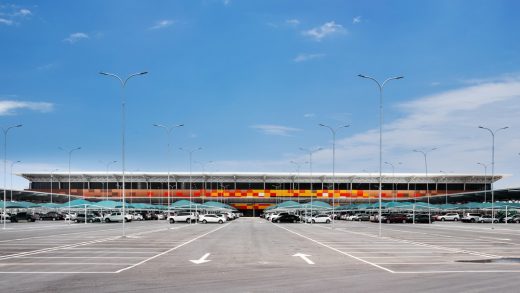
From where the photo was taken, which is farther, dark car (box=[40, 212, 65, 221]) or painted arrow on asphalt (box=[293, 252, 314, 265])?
dark car (box=[40, 212, 65, 221])

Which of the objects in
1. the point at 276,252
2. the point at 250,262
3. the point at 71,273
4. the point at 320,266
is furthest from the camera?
the point at 276,252

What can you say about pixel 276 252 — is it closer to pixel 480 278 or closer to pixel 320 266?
pixel 320 266

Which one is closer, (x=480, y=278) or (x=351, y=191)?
(x=480, y=278)

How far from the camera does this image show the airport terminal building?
506 ft

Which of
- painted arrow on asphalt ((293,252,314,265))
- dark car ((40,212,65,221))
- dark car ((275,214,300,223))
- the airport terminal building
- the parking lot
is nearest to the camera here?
the parking lot

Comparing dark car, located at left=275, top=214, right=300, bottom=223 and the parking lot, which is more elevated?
the parking lot

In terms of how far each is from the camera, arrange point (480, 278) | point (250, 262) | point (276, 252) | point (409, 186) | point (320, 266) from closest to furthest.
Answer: point (480, 278), point (320, 266), point (250, 262), point (276, 252), point (409, 186)

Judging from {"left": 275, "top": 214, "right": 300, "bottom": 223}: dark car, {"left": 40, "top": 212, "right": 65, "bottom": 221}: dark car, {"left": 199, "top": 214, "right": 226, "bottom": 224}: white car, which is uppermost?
{"left": 199, "top": 214, "right": 226, "bottom": 224}: white car

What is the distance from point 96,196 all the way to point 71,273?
141623 millimetres

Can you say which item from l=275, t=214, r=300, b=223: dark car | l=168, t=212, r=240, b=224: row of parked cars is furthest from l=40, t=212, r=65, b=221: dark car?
l=275, t=214, r=300, b=223: dark car

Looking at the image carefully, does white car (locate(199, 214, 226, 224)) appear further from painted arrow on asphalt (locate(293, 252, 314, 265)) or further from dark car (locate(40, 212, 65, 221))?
painted arrow on asphalt (locate(293, 252, 314, 265))

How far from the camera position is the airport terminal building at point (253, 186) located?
6078 inches

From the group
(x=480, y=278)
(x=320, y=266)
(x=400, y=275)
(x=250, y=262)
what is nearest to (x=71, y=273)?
(x=250, y=262)

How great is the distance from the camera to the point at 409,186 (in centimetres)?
15812
